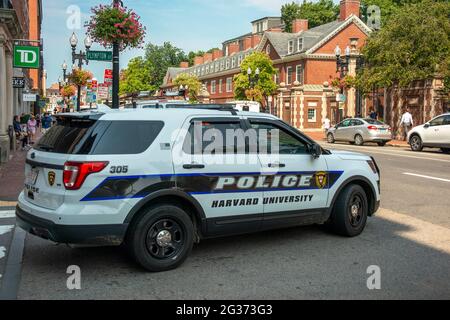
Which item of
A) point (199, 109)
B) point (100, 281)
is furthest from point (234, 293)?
point (199, 109)

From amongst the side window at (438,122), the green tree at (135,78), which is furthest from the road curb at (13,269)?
the green tree at (135,78)

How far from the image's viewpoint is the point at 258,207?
634 centimetres

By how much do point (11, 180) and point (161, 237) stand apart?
345 inches

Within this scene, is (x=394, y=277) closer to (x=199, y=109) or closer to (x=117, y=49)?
(x=199, y=109)

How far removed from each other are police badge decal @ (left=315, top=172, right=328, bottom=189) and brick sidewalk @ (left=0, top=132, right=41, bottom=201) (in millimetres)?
6294

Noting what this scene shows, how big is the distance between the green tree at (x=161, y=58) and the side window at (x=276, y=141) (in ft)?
400

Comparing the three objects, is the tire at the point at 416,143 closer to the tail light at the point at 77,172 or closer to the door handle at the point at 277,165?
the door handle at the point at 277,165

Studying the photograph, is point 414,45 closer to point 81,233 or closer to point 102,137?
point 102,137

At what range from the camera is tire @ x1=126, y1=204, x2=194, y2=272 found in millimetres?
5516

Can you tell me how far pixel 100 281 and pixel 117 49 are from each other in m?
11.1

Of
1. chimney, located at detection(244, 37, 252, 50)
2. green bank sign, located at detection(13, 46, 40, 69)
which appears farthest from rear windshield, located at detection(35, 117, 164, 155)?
chimney, located at detection(244, 37, 252, 50)

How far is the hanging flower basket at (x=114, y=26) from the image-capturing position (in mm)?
15438
